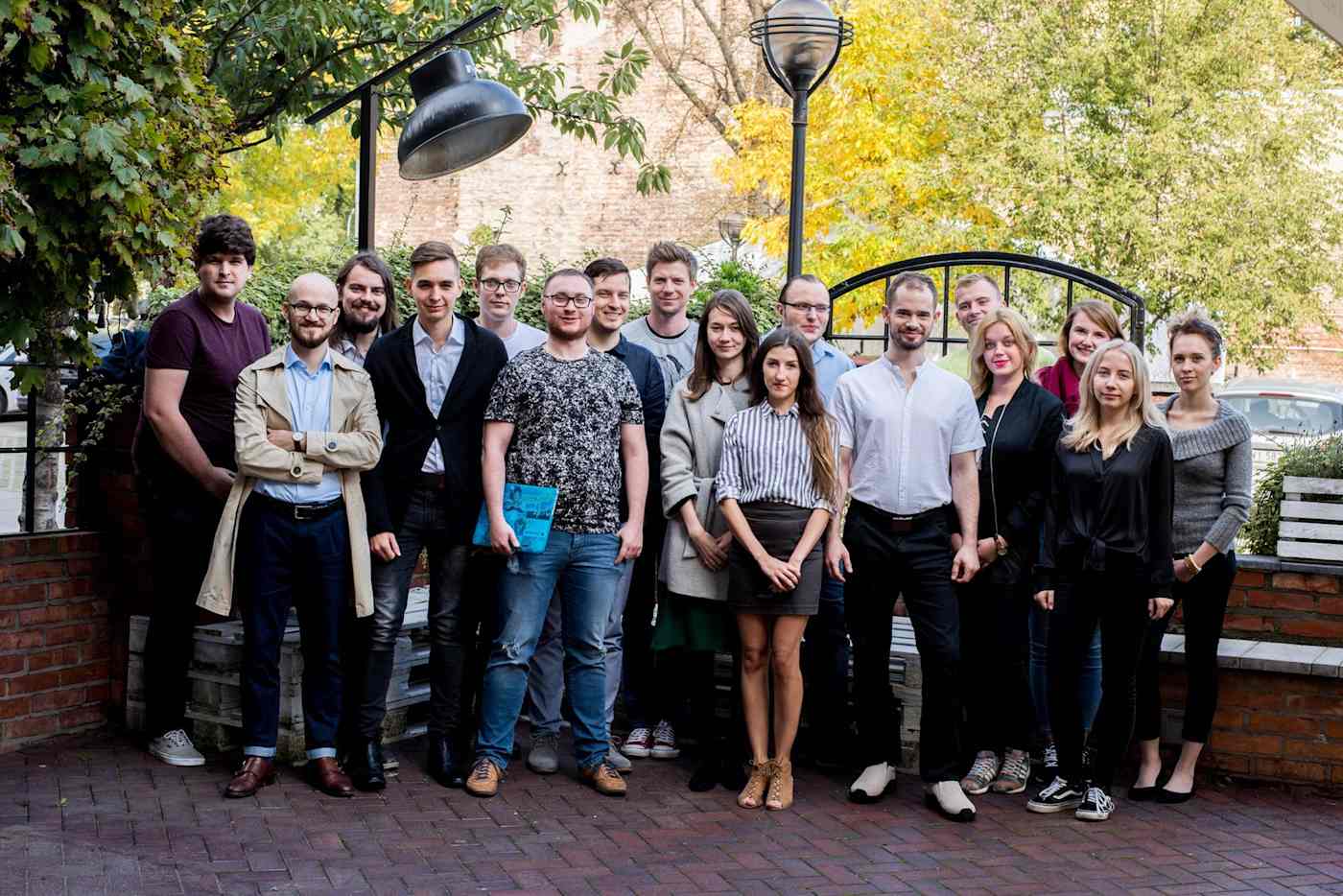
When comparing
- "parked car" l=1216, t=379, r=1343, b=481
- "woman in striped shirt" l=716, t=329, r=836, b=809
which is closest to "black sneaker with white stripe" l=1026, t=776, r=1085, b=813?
"woman in striped shirt" l=716, t=329, r=836, b=809

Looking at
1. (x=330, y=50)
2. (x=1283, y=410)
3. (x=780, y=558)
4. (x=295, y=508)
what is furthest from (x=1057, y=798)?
(x=1283, y=410)

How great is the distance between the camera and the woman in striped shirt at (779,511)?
5609mm

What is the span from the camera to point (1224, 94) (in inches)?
802

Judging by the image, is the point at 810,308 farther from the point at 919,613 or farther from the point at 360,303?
the point at 360,303

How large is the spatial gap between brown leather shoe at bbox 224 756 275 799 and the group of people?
1 cm

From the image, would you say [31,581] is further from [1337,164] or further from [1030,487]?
[1337,164]

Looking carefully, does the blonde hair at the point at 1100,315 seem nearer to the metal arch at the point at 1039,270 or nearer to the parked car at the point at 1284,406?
the metal arch at the point at 1039,270

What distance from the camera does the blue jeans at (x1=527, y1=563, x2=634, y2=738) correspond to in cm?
600

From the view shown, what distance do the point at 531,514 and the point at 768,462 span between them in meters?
0.91

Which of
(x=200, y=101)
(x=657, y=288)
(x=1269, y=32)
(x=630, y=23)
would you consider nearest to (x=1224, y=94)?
(x=1269, y=32)

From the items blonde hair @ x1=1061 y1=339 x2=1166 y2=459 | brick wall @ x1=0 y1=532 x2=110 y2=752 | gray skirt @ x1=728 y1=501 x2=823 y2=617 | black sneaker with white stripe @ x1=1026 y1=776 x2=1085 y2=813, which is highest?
blonde hair @ x1=1061 y1=339 x2=1166 y2=459

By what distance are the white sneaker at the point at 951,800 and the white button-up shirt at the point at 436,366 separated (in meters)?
2.24

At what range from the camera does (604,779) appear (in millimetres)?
5797

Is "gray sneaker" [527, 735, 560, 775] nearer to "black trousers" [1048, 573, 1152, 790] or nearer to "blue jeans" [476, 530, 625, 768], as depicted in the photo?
"blue jeans" [476, 530, 625, 768]
